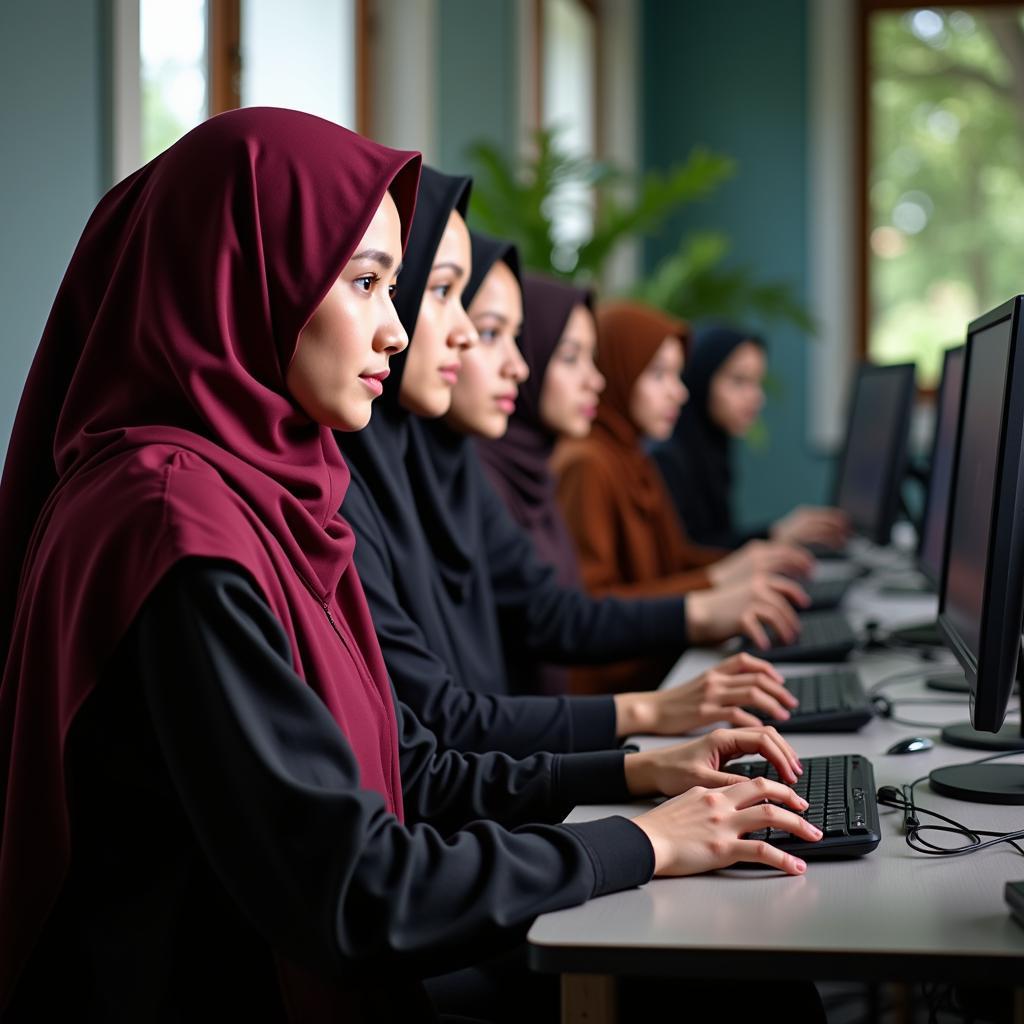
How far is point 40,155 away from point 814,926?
4.35 ft

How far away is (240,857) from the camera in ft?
3.14

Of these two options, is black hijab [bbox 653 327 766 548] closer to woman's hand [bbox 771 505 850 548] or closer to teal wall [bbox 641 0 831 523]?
woman's hand [bbox 771 505 850 548]

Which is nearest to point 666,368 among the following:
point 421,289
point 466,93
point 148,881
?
point 466,93

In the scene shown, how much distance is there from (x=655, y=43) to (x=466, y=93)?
8.09 ft

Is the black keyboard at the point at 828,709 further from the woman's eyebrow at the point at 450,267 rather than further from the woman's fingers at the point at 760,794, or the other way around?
the woman's eyebrow at the point at 450,267

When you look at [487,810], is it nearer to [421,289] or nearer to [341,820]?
[341,820]

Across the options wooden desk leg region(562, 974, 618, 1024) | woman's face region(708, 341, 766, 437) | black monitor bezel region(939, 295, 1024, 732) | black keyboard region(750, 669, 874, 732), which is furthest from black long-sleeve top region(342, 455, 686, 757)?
woman's face region(708, 341, 766, 437)

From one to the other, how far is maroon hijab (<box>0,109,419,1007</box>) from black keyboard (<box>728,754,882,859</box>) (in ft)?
1.23

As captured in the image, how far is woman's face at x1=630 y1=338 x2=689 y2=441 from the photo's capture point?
3393 millimetres

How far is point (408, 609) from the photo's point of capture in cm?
174

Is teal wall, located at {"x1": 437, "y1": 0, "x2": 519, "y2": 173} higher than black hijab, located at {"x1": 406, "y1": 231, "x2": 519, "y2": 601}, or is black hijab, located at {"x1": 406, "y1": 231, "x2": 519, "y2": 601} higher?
teal wall, located at {"x1": 437, "y1": 0, "x2": 519, "y2": 173}

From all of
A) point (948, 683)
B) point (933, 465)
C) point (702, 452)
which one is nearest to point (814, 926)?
point (948, 683)

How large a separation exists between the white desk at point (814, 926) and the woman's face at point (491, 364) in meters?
1.04

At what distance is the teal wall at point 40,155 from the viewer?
5.39ft
